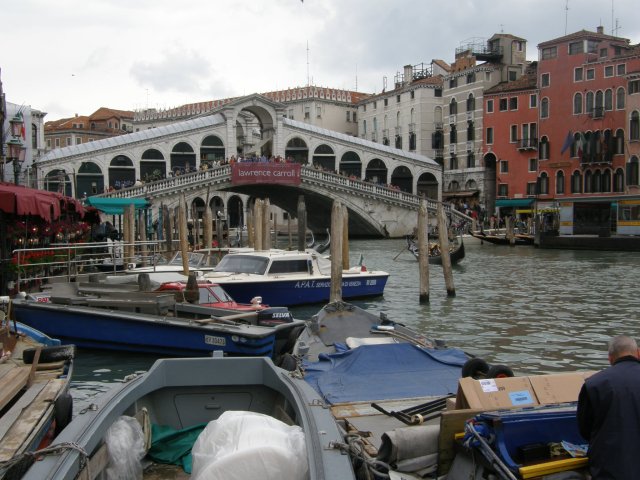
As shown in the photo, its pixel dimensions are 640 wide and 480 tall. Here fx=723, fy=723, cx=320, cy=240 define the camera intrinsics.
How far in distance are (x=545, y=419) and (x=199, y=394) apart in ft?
7.43

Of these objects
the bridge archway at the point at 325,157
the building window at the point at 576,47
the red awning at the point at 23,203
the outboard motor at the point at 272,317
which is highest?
the building window at the point at 576,47

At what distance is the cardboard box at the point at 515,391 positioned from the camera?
4.31m

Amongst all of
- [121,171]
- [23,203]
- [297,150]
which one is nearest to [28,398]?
[23,203]

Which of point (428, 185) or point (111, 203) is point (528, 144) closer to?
point (428, 185)

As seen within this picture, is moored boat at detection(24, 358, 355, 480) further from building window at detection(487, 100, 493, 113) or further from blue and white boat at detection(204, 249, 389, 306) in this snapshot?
building window at detection(487, 100, 493, 113)

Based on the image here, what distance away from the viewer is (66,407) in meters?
5.34

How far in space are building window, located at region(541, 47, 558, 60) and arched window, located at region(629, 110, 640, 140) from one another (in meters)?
6.63

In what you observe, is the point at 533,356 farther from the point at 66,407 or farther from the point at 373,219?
the point at 373,219

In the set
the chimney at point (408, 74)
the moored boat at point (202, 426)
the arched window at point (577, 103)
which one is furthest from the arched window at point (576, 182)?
the moored boat at point (202, 426)

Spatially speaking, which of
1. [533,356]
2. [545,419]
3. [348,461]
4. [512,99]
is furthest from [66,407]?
[512,99]

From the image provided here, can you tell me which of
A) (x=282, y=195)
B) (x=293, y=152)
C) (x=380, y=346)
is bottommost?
(x=380, y=346)

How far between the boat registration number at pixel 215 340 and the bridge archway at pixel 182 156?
34.0m

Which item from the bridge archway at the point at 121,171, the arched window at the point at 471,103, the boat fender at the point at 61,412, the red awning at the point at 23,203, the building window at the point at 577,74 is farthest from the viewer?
the arched window at the point at 471,103

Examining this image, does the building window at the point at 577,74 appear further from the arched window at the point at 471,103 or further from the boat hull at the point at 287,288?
the boat hull at the point at 287,288
